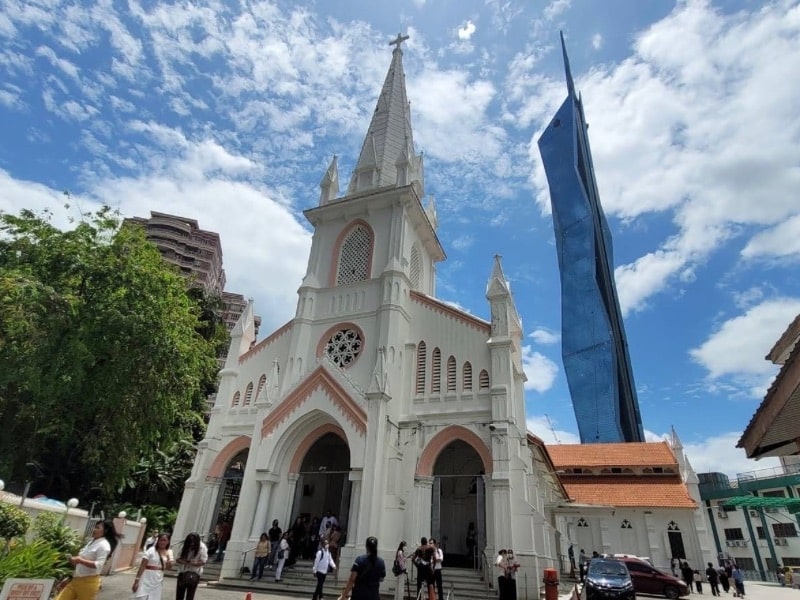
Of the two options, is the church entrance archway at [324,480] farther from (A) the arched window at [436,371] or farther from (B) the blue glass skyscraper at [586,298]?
(B) the blue glass skyscraper at [586,298]

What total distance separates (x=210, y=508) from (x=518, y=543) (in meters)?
11.4

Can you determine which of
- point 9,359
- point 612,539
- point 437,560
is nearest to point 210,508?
point 9,359

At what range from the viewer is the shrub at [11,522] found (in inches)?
327

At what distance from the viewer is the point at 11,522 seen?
8.39 m

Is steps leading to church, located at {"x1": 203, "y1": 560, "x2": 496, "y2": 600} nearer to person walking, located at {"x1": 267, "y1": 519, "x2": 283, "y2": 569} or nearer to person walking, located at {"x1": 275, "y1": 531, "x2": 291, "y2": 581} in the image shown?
person walking, located at {"x1": 275, "y1": 531, "x2": 291, "y2": 581}

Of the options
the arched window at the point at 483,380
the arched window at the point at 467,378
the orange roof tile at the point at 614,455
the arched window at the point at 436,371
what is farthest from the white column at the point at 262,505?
the orange roof tile at the point at 614,455

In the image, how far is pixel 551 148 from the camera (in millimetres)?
70562

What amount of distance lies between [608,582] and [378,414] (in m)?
8.15

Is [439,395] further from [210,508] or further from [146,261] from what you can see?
[146,261]

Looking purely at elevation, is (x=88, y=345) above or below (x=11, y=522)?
above

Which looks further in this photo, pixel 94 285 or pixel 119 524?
pixel 94 285

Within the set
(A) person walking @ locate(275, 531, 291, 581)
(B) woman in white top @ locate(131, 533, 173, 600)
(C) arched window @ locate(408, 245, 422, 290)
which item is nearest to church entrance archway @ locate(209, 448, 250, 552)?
(A) person walking @ locate(275, 531, 291, 581)

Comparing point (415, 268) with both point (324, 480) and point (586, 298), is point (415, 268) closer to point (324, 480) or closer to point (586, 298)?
point (324, 480)

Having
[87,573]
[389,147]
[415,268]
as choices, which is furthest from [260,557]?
[389,147]
